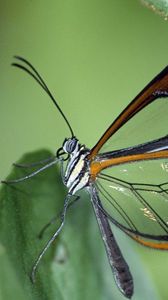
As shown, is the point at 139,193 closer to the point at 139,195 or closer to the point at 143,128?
the point at 139,195

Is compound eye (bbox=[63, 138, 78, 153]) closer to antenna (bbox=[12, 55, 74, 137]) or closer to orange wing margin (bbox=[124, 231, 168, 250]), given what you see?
antenna (bbox=[12, 55, 74, 137])

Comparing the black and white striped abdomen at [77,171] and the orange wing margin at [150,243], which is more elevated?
the black and white striped abdomen at [77,171]

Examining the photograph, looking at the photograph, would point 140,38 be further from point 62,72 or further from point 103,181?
point 103,181

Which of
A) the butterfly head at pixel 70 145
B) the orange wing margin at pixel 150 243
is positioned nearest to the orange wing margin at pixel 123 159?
the butterfly head at pixel 70 145

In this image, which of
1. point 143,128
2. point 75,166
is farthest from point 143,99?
point 75,166

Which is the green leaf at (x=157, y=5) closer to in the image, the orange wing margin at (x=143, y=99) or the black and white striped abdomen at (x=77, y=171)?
the orange wing margin at (x=143, y=99)

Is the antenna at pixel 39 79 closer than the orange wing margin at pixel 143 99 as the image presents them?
No

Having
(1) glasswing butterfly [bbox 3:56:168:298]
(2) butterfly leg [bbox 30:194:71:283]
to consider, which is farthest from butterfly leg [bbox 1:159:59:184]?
(2) butterfly leg [bbox 30:194:71:283]
